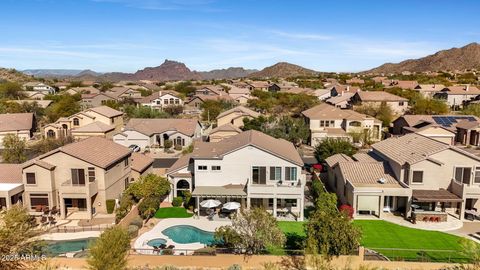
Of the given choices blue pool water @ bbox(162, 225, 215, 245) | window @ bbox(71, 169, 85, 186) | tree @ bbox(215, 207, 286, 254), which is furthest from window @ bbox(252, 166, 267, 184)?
window @ bbox(71, 169, 85, 186)

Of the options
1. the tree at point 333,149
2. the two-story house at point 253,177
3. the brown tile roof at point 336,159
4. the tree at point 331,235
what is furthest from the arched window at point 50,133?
the tree at point 331,235

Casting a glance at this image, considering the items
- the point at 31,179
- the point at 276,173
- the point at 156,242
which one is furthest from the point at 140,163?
the point at 276,173

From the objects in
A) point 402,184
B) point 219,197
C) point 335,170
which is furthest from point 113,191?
point 402,184

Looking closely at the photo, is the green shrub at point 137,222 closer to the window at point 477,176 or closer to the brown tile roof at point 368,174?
the brown tile roof at point 368,174

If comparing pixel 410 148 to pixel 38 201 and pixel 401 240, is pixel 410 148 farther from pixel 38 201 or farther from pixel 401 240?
pixel 38 201

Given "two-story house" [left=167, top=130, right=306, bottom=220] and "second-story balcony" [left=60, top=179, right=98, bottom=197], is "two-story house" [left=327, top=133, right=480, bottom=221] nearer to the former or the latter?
"two-story house" [left=167, top=130, right=306, bottom=220]
